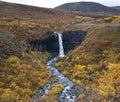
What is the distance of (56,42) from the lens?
83250mm

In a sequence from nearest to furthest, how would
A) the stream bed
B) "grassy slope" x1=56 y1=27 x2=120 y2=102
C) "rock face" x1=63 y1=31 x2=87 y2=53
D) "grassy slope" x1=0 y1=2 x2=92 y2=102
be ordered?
"grassy slope" x1=56 y1=27 x2=120 y2=102 < the stream bed < "grassy slope" x1=0 y1=2 x2=92 y2=102 < "rock face" x1=63 y1=31 x2=87 y2=53

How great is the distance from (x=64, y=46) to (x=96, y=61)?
1026 inches

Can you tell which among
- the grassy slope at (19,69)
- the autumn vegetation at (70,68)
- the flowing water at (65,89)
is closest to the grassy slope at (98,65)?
the autumn vegetation at (70,68)

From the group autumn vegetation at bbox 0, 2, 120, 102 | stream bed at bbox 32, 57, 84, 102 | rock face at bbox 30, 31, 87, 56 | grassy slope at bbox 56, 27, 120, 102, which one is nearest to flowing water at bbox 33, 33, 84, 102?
stream bed at bbox 32, 57, 84, 102

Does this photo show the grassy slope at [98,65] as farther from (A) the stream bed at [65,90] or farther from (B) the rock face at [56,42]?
(B) the rock face at [56,42]

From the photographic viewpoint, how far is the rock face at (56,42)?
254 feet

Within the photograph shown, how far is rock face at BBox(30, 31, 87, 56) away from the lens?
254 feet

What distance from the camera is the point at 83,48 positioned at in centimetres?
6575

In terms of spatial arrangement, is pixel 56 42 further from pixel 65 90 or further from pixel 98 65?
pixel 65 90

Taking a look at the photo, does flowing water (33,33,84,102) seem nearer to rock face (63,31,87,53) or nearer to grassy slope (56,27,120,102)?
grassy slope (56,27,120,102)

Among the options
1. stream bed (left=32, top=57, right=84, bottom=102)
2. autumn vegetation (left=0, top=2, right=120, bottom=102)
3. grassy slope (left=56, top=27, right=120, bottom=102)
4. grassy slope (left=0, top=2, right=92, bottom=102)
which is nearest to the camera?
grassy slope (left=56, top=27, right=120, bottom=102)

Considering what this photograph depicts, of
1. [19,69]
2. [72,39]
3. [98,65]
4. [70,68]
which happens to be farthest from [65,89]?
[72,39]

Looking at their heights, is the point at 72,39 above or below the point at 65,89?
above

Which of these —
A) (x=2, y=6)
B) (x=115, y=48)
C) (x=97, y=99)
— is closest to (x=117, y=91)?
(x=97, y=99)
